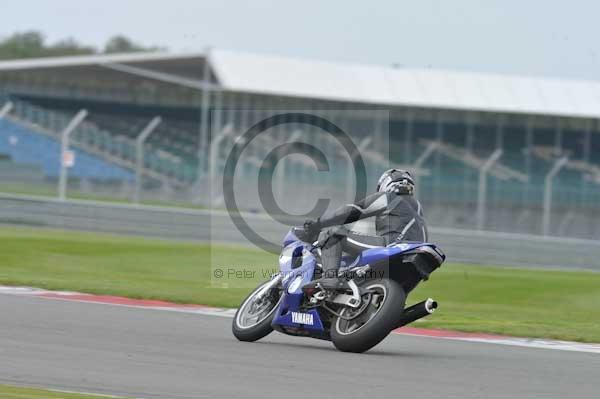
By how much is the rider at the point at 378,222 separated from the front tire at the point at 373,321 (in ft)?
1.11

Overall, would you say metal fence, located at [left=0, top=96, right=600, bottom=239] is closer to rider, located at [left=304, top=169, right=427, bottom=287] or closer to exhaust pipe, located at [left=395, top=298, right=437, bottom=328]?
rider, located at [left=304, top=169, right=427, bottom=287]

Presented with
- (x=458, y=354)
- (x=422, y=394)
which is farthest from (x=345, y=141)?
(x=422, y=394)

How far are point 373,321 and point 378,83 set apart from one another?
2980 centimetres

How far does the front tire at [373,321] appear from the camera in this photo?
337 inches

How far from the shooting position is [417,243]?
884 centimetres

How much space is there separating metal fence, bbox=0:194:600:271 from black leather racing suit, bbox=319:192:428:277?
12.5 metres

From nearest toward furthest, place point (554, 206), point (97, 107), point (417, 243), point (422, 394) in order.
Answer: point (422, 394) → point (417, 243) → point (554, 206) → point (97, 107)

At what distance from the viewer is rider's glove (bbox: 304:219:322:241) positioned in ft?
30.3

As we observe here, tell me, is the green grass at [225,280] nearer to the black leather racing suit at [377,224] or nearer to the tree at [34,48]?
the black leather racing suit at [377,224]

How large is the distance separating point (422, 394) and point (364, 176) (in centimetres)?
2305

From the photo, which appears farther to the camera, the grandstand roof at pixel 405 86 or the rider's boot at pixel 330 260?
the grandstand roof at pixel 405 86

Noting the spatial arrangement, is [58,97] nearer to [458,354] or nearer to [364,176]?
[364,176]

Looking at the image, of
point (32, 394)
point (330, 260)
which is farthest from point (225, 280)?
point (32, 394)
